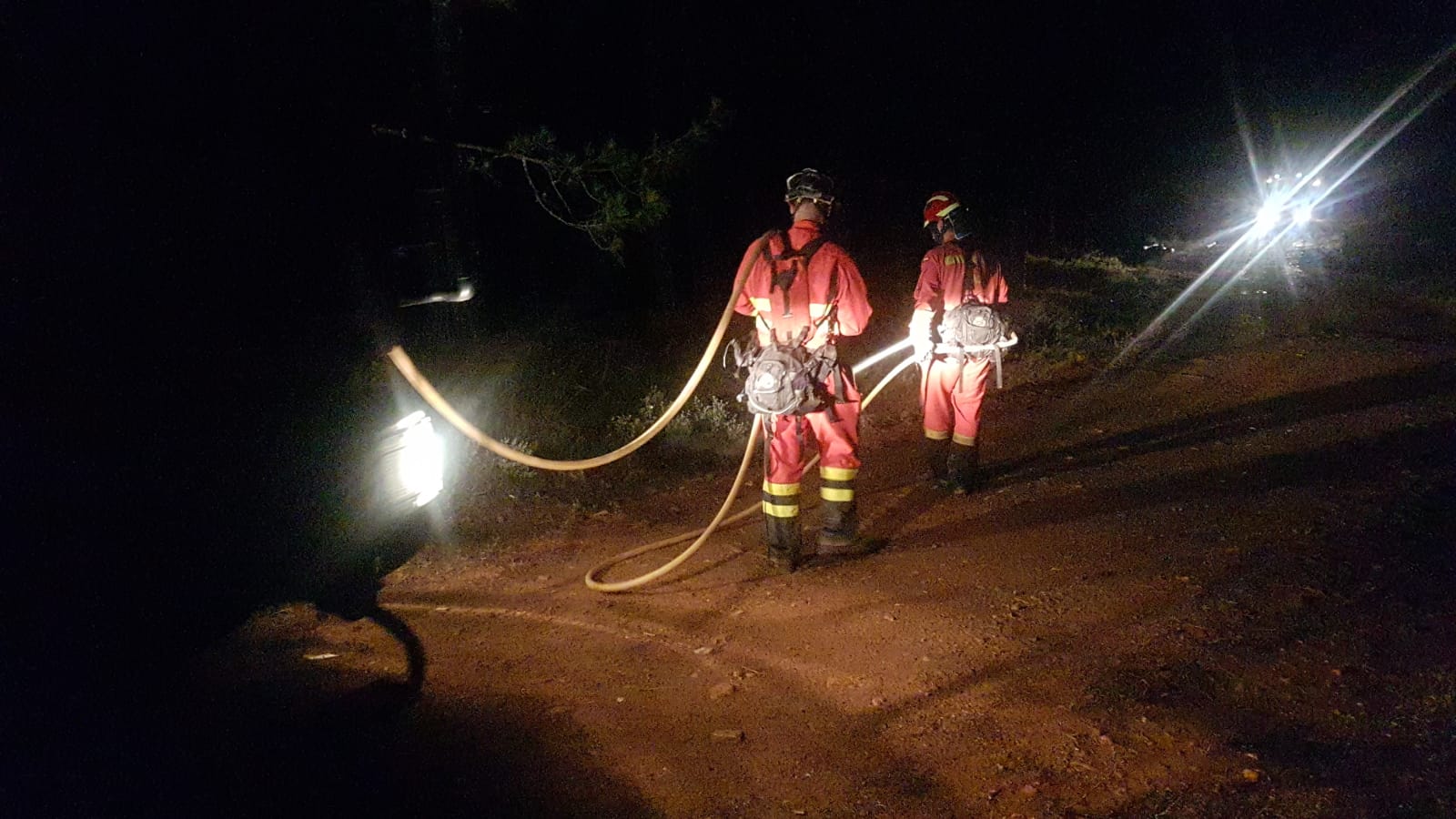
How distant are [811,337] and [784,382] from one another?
0.33 metres

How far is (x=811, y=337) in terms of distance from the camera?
511cm

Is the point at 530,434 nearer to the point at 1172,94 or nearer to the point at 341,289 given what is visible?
the point at 341,289

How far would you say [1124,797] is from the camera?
3.00 m

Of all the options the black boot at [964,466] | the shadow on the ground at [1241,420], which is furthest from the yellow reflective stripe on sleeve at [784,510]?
the shadow on the ground at [1241,420]

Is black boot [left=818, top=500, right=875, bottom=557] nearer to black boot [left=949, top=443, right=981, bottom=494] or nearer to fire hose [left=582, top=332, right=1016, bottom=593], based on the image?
fire hose [left=582, top=332, right=1016, bottom=593]

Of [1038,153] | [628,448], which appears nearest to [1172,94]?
[1038,153]

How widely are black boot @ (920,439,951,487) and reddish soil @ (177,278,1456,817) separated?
8.9 inches

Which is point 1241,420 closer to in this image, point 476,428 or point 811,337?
point 811,337

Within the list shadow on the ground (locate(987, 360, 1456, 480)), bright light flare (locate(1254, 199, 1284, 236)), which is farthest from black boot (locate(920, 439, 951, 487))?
bright light flare (locate(1254, 199, 1284, 236))

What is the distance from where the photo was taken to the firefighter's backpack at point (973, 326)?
5957mm

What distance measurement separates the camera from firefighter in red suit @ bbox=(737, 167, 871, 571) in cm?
504

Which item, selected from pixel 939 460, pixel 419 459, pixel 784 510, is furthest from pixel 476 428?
pixel 939 460

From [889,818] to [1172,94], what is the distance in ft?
76.9

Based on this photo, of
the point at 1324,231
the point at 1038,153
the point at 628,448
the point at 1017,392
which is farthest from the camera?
the point at 1324,231
